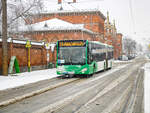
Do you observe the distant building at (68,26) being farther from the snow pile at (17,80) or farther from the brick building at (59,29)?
the snow pile at (17,80)

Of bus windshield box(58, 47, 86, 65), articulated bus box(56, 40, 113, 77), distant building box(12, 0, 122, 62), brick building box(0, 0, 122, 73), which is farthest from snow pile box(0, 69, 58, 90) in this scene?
distant building box(12, 0, 122, 62)

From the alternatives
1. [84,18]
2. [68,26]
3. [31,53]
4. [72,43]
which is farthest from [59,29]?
[72,43]

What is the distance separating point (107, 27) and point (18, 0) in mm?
64587

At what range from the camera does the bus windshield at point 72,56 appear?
17.5 m

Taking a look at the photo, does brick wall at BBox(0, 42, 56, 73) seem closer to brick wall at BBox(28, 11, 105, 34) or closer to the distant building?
the distant building

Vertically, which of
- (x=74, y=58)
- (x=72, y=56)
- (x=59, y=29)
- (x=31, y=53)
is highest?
(x=59, y=29)

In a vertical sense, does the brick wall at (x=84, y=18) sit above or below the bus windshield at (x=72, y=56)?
above

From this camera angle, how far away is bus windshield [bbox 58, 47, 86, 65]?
1755 centimetres

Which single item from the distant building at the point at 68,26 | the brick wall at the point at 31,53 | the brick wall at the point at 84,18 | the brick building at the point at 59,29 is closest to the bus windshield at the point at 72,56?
the brick wall at the point at 31,53

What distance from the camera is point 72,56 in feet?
57.8

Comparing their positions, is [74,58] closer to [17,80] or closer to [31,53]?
[17,80]

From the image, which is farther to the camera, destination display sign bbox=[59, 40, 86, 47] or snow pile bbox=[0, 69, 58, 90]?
destination display sign bbox=[59, 40, 86, 47]

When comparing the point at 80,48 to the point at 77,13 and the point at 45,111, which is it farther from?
the point at 77,13

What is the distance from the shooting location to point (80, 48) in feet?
58.1
